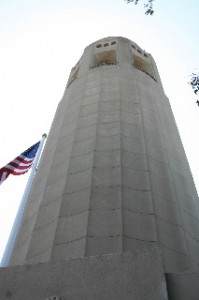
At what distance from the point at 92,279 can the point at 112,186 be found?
5900 mm

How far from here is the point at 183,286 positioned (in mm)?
7250

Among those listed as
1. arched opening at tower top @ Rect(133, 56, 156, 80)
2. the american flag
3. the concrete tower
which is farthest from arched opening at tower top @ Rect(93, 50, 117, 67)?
the american flag

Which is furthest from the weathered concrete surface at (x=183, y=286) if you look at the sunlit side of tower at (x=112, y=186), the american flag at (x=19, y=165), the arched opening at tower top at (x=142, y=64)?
the arched opening at tower top at (x=142, y=64)

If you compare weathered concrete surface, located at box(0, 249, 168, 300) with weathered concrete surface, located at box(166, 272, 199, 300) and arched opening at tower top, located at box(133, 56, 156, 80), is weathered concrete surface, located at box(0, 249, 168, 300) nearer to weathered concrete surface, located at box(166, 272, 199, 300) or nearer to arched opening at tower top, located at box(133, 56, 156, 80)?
weathered concrete surface, located at box(166, 272, 199, 300)

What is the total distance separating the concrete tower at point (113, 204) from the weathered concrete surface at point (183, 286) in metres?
0.03

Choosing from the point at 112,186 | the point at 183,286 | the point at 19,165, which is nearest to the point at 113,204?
the point at 112,186

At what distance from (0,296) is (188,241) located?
676 centimetres

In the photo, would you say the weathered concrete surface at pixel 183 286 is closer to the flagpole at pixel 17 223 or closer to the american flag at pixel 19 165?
the flagpole at pixel 17 223

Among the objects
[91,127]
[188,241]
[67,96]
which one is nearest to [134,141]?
[91,127]

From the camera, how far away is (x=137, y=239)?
36.0 ft

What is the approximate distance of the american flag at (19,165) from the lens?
1977 cm

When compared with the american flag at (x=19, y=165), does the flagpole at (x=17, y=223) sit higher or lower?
lower

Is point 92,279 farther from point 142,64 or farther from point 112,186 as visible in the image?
point 142,64

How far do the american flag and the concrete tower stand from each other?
1.94 m
